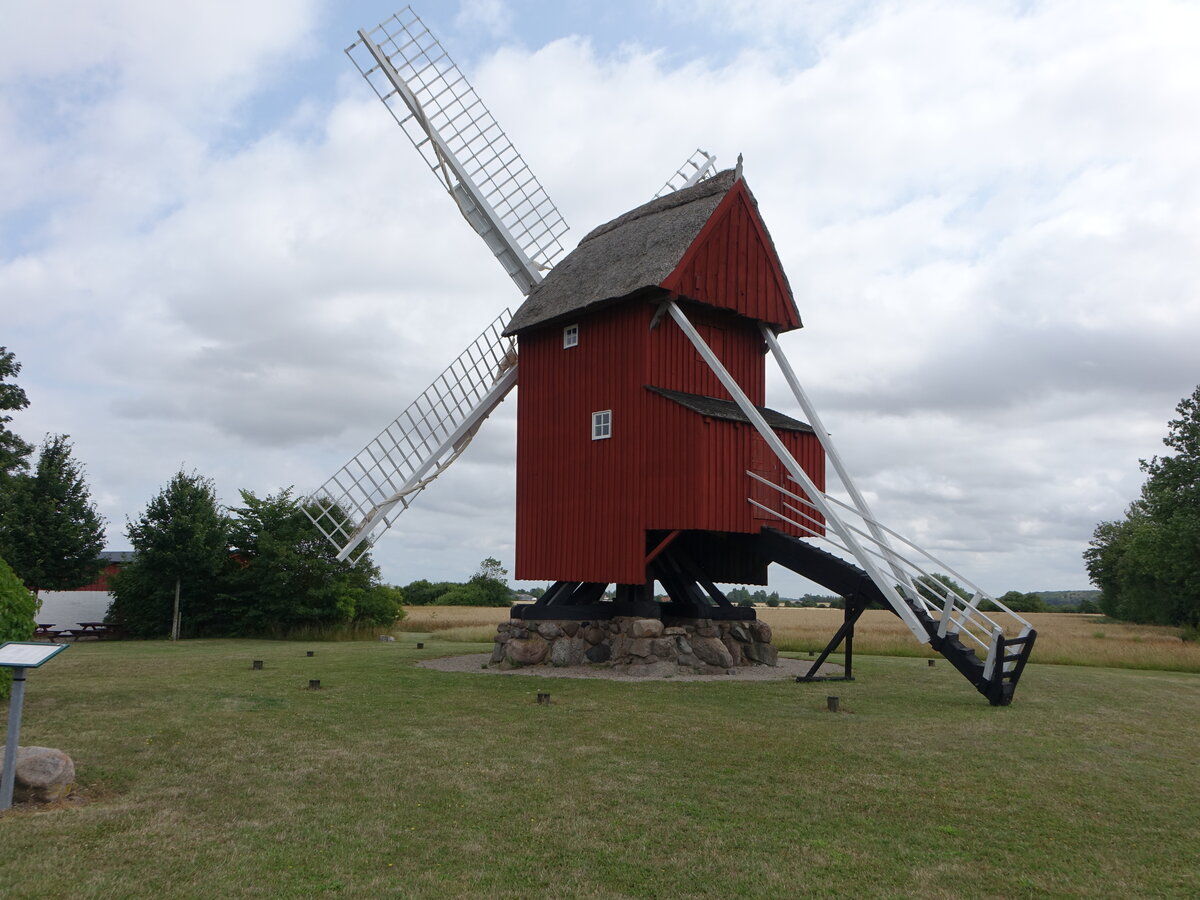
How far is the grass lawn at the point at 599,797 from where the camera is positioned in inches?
234

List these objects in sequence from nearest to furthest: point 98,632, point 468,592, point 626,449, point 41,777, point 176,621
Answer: point 41,777 → point 626,449 → point 176,621 → point 98,632 → point 468,592

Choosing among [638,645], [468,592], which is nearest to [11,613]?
[638,645]

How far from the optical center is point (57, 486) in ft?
103

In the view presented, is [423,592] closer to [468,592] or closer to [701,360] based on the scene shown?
[468,592]

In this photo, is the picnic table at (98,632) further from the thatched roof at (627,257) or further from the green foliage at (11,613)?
the green foliage at (11,613)

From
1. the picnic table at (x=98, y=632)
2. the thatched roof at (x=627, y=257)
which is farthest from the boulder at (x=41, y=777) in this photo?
the picnic table at (x=98, y=632)

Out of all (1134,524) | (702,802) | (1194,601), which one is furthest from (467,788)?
(1134,524)

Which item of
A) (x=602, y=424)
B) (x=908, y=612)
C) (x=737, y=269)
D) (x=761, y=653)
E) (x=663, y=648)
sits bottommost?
(x=761, y=653)

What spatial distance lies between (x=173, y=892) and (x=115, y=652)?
65.9ft

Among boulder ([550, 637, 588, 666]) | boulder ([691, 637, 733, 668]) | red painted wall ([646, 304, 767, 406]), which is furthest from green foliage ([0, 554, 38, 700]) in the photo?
boulder ([691, 637, 733, 668])

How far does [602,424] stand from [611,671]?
4.97 m

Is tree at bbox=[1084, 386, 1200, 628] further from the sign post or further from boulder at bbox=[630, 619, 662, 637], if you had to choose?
the sign post

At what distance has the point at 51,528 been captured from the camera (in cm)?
3052

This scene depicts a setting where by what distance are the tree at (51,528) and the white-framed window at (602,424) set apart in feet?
71.4
